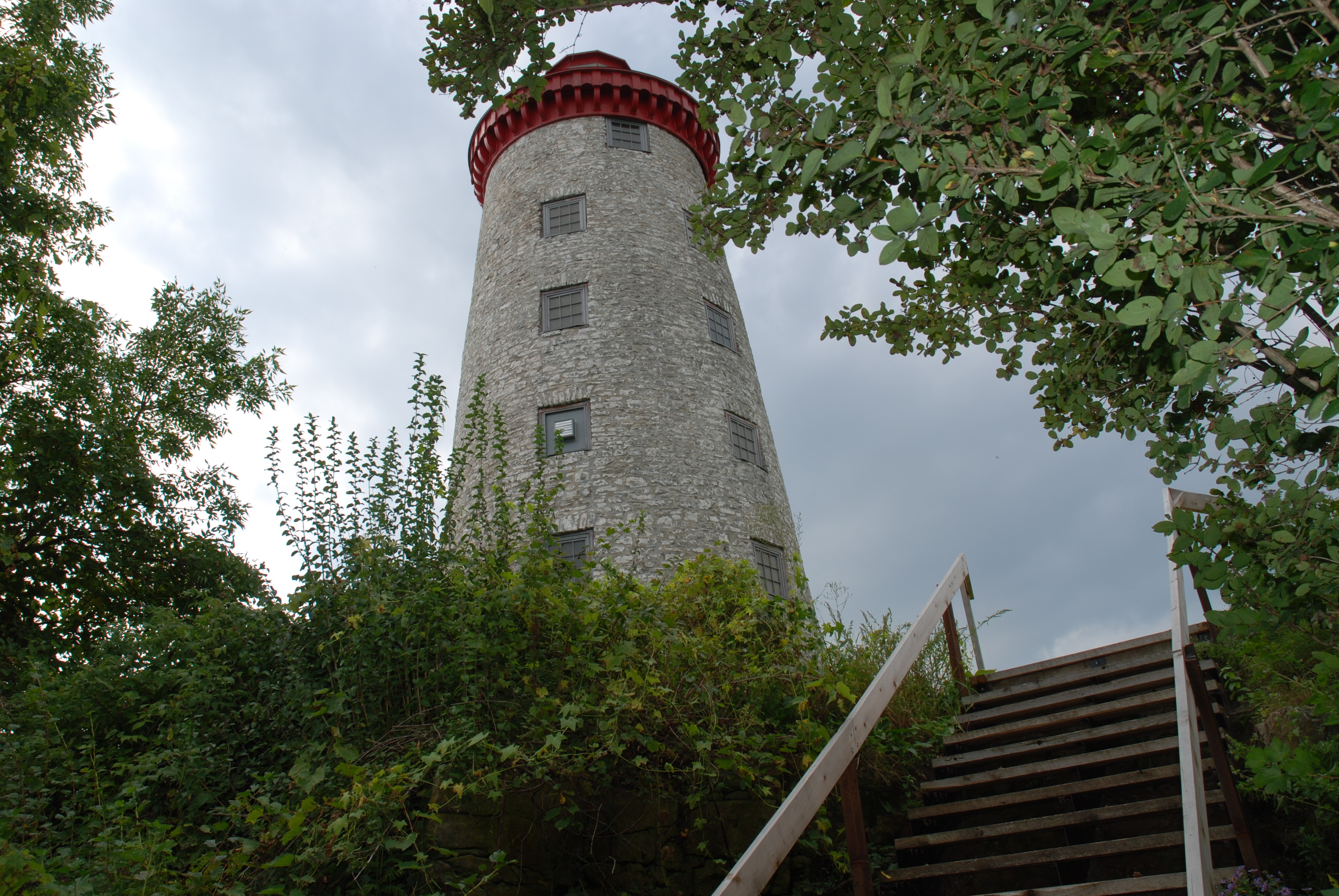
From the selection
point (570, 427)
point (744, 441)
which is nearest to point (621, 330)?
point (570, 427)

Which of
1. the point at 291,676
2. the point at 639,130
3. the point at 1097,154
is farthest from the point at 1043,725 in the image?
the point at 639,130

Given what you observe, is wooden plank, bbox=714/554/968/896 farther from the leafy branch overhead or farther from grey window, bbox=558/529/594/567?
grey window, bbox=558/529/594/567

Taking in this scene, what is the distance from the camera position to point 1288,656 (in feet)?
14.5

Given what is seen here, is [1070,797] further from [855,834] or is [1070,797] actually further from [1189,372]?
[1189,372]

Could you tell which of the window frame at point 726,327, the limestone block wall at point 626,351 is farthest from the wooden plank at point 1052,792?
the window frame at point 726,327

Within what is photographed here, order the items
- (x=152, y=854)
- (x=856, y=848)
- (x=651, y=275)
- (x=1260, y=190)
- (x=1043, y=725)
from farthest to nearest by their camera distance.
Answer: (x=651, y=275), (x=1043, y=725), (x=856, y=848), (x=152, y=854), (x=1260, y=190)

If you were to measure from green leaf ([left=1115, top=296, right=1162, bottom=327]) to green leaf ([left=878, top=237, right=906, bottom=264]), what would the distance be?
0.60m

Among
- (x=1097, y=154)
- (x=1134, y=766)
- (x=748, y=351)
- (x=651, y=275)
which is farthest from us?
(x=748, y=351)

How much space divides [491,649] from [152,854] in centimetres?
179

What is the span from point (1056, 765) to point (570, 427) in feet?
24.2

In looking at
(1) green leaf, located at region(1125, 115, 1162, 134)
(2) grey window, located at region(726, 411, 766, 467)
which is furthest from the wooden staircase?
(2) grey window, located at region(726, 411, 766, 467)

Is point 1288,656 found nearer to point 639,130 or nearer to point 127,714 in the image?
point 127,714

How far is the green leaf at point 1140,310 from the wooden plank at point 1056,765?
3.66 meters

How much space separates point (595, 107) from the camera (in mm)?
13461
